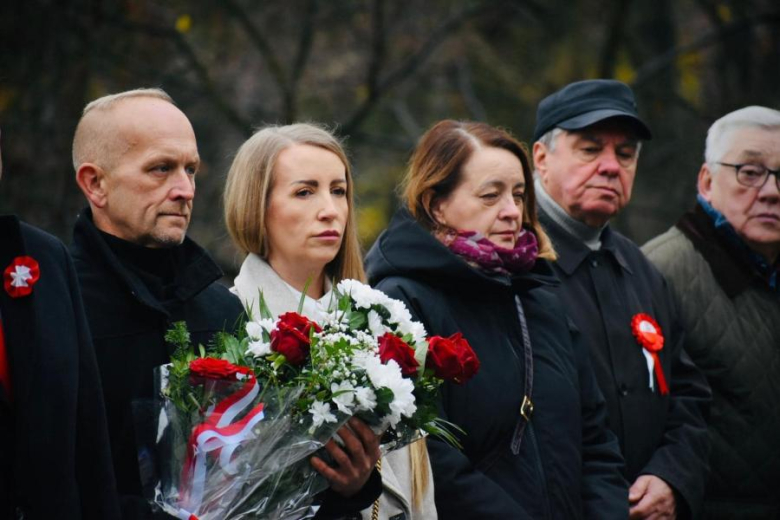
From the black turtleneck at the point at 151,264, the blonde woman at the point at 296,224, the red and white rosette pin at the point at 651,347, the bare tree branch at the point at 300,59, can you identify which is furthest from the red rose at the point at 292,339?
the bare tree branch at the point at 300,59

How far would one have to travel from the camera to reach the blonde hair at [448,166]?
4668 millimetres

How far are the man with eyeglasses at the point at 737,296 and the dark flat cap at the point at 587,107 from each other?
63 cm

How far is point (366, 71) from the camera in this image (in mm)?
12234

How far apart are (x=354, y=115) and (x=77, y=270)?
774 centimetres

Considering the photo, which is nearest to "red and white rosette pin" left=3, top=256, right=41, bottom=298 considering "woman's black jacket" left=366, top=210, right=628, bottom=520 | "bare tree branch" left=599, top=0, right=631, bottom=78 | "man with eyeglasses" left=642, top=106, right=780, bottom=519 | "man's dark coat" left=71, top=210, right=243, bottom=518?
"man's dark coat" left=71, top=210, right=243, bottom=518

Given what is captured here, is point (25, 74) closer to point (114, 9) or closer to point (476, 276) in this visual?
Answer: point (114, 9)

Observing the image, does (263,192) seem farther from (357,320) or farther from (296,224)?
(357,320)

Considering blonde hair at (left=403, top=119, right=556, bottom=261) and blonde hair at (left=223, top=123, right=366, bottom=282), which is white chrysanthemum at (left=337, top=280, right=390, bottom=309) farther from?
blonde hair at (left=403, top=119, right=556, bottom=261)

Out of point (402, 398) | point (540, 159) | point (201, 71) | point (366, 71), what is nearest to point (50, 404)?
point (402, 398)

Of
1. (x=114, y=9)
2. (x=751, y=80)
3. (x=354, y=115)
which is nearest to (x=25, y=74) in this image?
(x=114, y=9)

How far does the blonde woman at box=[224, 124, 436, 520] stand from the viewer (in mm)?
4082

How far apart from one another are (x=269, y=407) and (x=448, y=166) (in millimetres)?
1747

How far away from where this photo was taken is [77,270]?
360 centimetres

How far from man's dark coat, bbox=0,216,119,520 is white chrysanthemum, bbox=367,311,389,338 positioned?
825mm
